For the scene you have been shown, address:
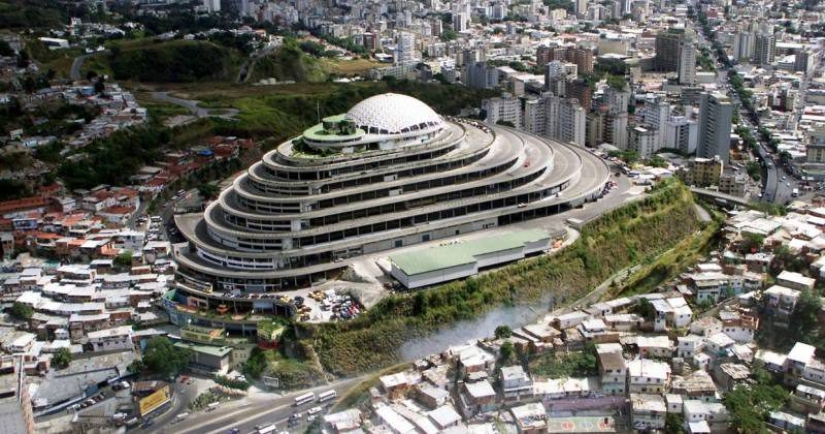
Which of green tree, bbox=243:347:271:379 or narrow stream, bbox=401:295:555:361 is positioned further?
narrow stream, bbox=401:295:555:361

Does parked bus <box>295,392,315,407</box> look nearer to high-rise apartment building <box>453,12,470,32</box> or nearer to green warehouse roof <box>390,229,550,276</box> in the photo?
green warehouse roof <box>390,229,550,276</box>

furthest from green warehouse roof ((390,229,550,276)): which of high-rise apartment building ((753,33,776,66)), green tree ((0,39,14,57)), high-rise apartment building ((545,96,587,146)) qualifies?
high-rise apartment building ((753,33,776,66))

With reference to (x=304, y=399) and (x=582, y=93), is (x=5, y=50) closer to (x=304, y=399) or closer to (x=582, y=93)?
(x=582, y=93)

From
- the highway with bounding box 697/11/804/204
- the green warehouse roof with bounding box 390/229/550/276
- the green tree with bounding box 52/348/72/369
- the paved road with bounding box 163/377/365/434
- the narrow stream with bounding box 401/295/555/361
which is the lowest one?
the paved road with bounding box 163/377/365/434

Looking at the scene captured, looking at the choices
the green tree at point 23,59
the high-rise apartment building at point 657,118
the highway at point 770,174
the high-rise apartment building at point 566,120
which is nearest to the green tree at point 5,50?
the green tree at point 23,59

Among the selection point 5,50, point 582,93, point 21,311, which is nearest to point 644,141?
point 582,93
